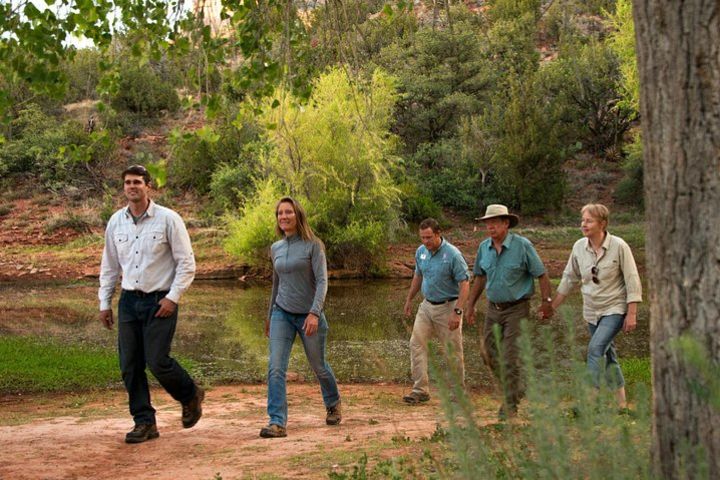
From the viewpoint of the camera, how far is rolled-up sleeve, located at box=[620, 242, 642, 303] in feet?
27.5

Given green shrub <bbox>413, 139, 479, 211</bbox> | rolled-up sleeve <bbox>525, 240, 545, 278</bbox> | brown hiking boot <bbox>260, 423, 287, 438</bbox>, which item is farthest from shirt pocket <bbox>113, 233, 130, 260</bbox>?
green shrub <bbox>413, 139, 479, 211</bbox>

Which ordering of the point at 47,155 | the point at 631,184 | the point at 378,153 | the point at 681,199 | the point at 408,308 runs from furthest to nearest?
the point at 47,155 → the point at 631,184 → the point at 378,153 → the point at 408,308 → the point at 681,199

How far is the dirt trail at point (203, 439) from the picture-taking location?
685 cm

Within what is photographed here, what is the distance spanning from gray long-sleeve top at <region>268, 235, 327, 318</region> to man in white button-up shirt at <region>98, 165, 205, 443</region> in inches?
37.4

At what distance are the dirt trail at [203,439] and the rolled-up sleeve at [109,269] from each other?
1155 millimetres

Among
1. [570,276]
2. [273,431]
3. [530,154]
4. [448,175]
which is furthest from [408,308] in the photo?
[448,175]

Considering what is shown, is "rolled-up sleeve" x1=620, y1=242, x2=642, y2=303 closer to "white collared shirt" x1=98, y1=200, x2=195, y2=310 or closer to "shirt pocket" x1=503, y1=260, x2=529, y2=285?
"shirt pocket" x1=503, y1=260, x2=529, y2=285

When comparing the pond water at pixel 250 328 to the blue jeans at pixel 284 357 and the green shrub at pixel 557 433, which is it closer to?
the blue jeans at pixel 284 357

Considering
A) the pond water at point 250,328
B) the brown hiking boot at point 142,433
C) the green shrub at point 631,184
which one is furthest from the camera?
the green shrub at point 631,184

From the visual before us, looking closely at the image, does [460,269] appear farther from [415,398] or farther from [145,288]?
[145,288]

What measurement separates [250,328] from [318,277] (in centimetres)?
1110

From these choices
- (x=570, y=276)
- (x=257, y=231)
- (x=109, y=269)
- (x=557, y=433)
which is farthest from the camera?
(x=257, y=231)

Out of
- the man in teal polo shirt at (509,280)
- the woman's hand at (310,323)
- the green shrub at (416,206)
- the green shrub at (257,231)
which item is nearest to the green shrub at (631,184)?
the green shrub at (416,206)

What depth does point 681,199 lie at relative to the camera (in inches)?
151
